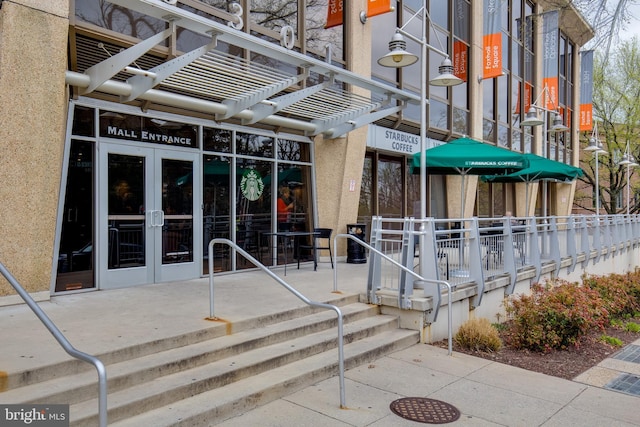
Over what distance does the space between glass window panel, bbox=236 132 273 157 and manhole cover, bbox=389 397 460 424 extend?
587 cm

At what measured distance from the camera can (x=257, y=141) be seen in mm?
9539

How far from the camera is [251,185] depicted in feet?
30.9

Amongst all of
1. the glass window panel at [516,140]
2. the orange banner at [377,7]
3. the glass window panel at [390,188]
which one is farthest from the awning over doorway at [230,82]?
the glass window panel at [516,140]

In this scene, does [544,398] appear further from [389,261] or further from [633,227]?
[633,227]

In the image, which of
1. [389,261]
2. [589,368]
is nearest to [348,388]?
[389,261]

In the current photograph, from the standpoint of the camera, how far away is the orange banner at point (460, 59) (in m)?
15.6

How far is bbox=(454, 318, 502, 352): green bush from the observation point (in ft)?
21.2

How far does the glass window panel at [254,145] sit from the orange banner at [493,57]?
9191 mm

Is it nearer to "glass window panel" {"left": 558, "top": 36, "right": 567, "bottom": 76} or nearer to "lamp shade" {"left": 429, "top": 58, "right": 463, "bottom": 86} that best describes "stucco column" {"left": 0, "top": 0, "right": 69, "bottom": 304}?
"lamp shade" {"left": 429, "top": 58, "right": 463, "bottom": 86}

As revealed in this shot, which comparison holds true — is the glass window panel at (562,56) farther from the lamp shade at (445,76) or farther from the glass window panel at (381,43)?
the lamp shade at (445,76)

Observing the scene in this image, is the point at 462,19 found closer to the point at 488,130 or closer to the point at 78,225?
the point at 488,130

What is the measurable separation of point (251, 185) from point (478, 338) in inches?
197

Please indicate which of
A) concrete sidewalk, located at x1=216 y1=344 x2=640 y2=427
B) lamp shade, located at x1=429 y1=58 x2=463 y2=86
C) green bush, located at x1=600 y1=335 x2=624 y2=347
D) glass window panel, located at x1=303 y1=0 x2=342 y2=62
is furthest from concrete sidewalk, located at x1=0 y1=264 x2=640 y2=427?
glass window panel, located at x1=303 y1=0 x2=342 y2=62

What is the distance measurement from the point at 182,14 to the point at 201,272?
4395 millimetres
